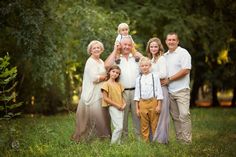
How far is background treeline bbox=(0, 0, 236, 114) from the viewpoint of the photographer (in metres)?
16.0

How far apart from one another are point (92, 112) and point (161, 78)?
1502mm

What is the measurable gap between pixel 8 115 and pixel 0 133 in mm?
1092

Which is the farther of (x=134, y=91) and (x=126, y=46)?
(x=134, y=91)

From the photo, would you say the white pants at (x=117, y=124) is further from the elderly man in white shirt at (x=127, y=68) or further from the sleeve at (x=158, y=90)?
the sleeve at (x=158, y=90)

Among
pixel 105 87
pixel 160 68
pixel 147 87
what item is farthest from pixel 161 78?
pixel 105 87

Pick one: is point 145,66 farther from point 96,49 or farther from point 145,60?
point 96,49

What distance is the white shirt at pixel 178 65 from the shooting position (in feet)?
32.8

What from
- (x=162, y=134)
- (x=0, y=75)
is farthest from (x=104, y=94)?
(x=0, y=75)

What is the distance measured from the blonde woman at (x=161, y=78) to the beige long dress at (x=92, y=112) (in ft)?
3.26

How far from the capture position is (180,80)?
397 inches

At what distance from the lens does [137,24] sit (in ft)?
73.6

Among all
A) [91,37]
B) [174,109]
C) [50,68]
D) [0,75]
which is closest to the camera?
[0,75]

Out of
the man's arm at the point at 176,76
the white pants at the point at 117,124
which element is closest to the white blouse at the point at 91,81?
the white pants at the point at 117,124

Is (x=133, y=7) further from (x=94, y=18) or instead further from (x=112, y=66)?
(x=112, y=66)
